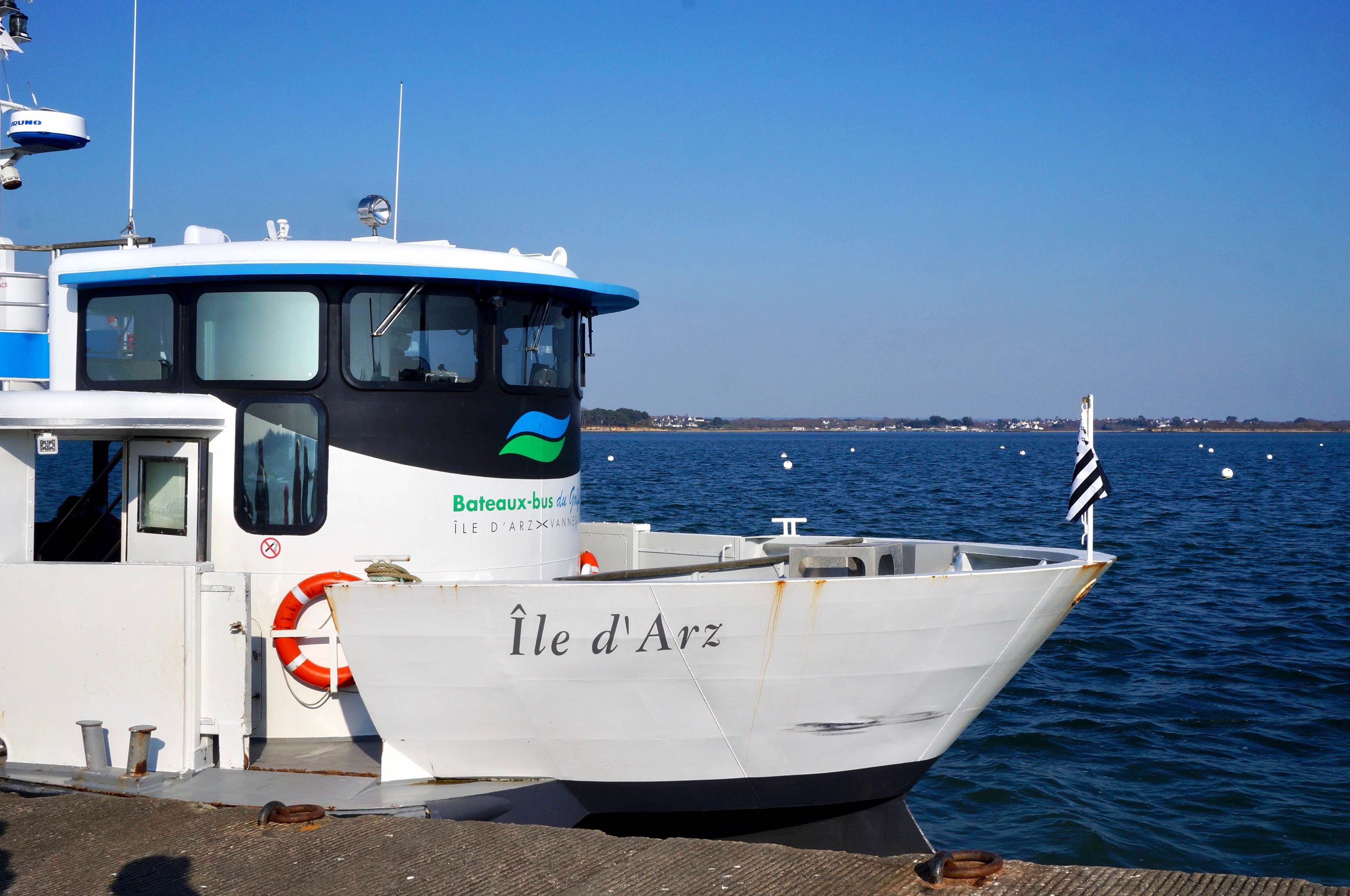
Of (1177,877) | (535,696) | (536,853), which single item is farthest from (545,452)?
(1177,877)

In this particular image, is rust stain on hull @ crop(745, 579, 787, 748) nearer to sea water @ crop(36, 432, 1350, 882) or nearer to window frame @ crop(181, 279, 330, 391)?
window frame @ crop(181, 279, 330, 391)

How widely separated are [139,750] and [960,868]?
382 centimetres

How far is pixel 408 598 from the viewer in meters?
5.13

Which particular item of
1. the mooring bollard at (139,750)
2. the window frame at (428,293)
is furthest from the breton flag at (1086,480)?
the mooring bollard at (139,750)

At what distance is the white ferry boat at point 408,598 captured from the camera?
5.30m

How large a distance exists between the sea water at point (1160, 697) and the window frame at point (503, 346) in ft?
14.5

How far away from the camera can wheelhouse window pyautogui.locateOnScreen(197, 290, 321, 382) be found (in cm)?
630

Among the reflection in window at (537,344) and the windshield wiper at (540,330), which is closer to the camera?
the reflection in window at (537,344)

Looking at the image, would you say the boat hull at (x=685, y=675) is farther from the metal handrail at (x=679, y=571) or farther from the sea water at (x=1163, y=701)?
the sea water at (x=1163, y=701)

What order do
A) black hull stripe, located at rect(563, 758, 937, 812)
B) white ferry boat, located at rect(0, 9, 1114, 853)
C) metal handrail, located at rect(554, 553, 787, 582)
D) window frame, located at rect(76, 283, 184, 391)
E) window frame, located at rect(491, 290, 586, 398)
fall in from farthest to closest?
window frame, located at rect(491, 290, 586, 398)
window frame, located at rect(76, 283, 184, 391)
metal handrail, located at rect(554, 553, 787, 582)
black hull stripe, located at rect(563, 758, 937, 812)
white ferry boat, located at rect(0, 9, 1114, 853)

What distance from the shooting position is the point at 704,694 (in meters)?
5.41

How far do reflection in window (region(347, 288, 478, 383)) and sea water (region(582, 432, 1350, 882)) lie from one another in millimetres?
5464

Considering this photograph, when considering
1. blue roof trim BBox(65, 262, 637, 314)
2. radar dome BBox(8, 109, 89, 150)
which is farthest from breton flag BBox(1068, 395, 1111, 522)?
radar dome BBox(8, 109, 89, 150)

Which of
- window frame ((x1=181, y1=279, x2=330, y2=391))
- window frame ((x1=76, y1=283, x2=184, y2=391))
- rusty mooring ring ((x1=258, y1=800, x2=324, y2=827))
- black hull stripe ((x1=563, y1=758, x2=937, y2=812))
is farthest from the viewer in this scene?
window frame ((x1=76, y1=283, x2=184, y2=391))
